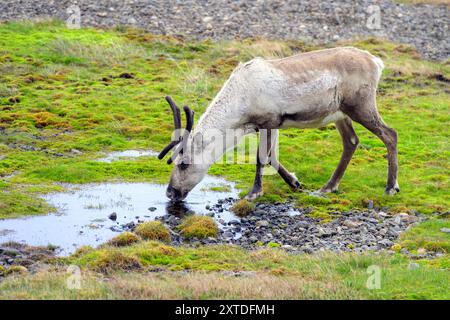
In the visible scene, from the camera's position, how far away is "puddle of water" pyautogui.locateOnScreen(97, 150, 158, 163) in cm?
1808

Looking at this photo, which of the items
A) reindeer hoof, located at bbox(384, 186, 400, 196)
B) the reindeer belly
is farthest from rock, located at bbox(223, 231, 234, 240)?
reindeer hoof, located at bbox(384, 186, 400, 196)

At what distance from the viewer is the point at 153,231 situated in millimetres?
13047

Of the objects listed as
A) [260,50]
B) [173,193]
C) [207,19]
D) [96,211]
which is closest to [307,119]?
[173,193]

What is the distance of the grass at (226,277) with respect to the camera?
9.49m

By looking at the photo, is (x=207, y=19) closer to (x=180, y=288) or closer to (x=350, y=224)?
(x=350, y=224)

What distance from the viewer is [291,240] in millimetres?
13219

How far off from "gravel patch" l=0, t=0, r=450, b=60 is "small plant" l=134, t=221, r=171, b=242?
60.6 feet

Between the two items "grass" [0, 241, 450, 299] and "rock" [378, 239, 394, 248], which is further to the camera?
"rock" [378, 239, 394, 248]

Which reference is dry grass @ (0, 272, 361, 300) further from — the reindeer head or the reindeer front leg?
the reindeer front leg

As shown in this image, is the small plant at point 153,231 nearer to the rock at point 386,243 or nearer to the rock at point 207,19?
the rock at point 386,243

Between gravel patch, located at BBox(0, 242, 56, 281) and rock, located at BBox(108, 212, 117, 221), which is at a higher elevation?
gravel patch, located at BBox(0, 242, 56, 281)

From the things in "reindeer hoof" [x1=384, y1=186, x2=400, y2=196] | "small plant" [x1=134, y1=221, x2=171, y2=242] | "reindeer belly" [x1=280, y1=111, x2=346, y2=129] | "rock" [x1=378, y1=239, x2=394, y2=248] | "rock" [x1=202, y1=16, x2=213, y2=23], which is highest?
"reindeer belly" [x1=280, y1=111, x2=346, y2=129]

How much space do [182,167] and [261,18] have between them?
18808 millimetres

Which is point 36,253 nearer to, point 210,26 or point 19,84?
point 19,84
